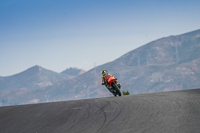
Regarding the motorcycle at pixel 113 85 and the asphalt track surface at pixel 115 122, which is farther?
the motorcycle at pixel 113 85

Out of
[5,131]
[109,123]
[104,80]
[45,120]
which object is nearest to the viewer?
[109,123]

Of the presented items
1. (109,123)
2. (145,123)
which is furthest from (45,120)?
(145,123)

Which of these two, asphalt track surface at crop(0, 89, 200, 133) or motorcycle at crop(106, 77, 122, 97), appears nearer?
asphalt track surface at crop(0, 89, 200, 133)

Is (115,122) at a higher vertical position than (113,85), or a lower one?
higher

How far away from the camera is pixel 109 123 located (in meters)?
8.00

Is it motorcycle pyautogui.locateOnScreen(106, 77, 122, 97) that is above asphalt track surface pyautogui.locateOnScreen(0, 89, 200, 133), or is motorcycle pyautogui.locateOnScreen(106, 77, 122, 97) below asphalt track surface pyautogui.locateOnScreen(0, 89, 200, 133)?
below

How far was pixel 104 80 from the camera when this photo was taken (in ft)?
67.9

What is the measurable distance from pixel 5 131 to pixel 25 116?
7.82 feet

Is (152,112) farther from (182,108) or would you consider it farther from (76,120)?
(76,120)

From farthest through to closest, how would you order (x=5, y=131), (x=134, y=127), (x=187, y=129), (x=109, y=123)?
(x=5, y=131) < (x=109, y=123) < (x=134, y=127) < (x=187, y=129)

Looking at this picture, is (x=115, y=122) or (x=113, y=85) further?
(x=113, y=85)

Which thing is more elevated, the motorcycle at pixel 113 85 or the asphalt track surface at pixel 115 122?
the asphalt track surface at pixel 115 122

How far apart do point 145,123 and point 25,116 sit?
5.58 m

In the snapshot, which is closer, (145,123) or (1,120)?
(145,123)
